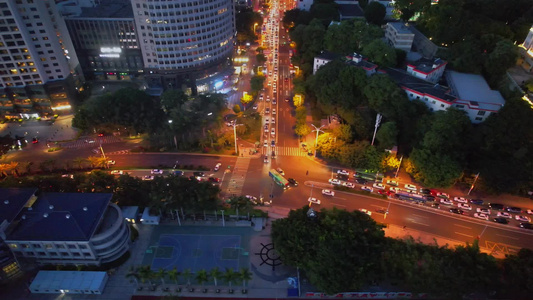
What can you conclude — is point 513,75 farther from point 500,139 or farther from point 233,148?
point 233,148

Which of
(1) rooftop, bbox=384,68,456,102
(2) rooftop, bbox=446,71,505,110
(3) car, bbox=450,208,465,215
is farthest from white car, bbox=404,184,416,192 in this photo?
(2) rooftop, bbox=446,71,505,110

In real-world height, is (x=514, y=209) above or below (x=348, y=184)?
above

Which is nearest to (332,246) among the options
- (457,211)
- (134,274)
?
(134,274)

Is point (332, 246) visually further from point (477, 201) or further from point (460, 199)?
point (477, 201)

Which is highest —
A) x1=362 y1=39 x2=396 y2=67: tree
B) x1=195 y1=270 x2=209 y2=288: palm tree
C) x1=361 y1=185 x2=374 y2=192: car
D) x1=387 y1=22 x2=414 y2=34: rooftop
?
x1=387 y1=22 x2=414 y2=34: rooftop

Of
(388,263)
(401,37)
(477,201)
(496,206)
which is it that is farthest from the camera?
(401,37)

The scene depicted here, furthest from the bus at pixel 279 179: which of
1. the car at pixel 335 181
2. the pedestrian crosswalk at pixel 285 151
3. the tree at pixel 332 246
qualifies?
the tree at pixel 332 246

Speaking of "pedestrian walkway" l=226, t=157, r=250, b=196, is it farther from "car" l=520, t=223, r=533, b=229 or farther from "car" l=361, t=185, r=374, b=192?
"car" l=520, t=223, r=533, b=229
